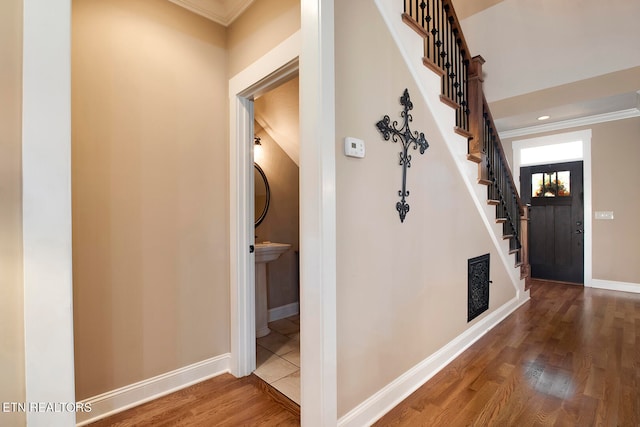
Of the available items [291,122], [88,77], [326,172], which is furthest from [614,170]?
[88,77]

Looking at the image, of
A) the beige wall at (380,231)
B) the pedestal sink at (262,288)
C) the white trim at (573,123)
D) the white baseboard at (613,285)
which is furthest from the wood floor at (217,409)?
the white trim at (573,123)

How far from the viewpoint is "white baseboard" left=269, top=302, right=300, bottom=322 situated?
10.2ft

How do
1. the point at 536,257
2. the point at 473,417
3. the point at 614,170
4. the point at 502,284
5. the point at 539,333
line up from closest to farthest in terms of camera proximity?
the point at 473,417 → the point at 539,333 → the point at 502,284 → the point at 614,170 → the point at 536,257

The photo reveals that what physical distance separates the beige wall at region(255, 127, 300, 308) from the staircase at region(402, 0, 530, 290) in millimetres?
1778

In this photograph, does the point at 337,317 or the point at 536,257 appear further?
the point at 536,257

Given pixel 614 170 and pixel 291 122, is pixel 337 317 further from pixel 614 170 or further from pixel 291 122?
pixel 614 170

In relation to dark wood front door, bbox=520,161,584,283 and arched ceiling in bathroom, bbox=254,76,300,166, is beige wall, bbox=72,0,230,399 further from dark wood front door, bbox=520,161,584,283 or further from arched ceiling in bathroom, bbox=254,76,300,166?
dark wood front door, bbox=520,161,584,283

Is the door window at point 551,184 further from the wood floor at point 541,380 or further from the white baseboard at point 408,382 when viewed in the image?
the white baseboard at point 408,382

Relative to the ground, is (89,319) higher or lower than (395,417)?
higher

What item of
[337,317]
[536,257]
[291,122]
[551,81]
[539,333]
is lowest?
[539,333]

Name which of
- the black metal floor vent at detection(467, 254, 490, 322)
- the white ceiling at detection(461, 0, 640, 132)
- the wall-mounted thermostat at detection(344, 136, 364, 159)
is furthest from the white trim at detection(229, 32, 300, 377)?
the white ceiling at detection(461, 0, 640, 132)

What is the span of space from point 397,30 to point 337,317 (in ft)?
5.76

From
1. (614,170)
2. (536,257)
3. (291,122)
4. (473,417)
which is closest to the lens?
(473,417)

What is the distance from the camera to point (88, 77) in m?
1.54
